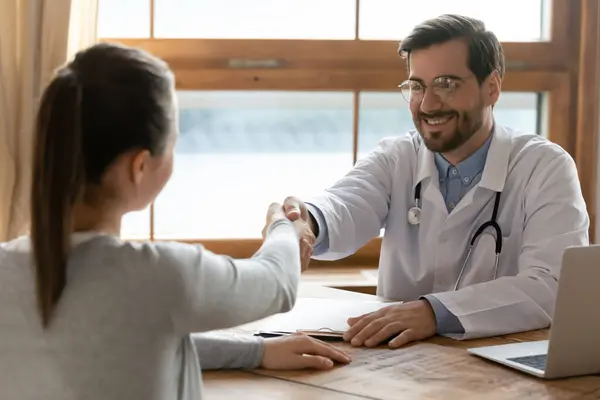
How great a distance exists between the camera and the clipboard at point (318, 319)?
1.68 metres

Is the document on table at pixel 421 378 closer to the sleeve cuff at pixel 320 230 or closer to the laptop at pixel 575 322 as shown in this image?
the laptop at pixel 575 322

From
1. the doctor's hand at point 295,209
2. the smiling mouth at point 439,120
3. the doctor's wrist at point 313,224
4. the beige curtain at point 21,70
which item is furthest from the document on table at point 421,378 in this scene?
the beige curtain at point 21,70

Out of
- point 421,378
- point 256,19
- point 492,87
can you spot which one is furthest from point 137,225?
point 421,378

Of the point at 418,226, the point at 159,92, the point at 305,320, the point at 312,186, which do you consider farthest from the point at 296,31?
the point at 159,92

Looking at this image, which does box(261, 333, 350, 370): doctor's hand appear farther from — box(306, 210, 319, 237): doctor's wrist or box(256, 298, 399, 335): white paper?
box(306, 210, 319, 237): doctor's wrist

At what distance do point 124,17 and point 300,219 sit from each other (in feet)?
3.63

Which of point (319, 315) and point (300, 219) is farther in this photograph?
point (300, 219)

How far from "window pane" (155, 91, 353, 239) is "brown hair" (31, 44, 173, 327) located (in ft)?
5.70

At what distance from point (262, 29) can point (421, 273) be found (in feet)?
3.34

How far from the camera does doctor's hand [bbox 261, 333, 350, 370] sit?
1.49 metres

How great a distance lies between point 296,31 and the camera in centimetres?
286

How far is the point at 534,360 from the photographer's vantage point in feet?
5.04

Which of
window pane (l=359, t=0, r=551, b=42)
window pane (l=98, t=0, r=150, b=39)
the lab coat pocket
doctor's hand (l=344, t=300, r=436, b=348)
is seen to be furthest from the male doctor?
window pane (l=98, t=0, r=150, b=39)

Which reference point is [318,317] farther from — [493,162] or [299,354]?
[493,162]
